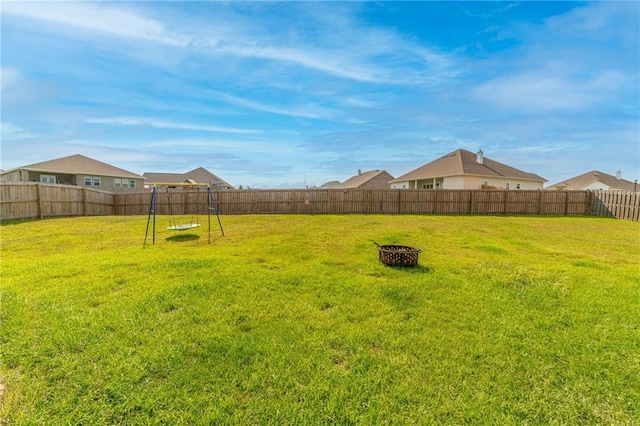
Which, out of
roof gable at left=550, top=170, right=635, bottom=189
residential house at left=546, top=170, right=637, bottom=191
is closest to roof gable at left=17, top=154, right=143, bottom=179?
residential house at left=546, top=170, right=637, bottom=191

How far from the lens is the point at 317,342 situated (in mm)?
2654

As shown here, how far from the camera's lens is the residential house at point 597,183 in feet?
102

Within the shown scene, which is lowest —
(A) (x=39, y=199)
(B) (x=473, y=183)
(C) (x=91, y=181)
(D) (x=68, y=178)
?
(A) (x=39, y=199)

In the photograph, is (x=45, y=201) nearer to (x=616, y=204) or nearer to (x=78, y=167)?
(x=78, y=167)

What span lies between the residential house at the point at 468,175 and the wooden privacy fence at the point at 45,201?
78.5 ft

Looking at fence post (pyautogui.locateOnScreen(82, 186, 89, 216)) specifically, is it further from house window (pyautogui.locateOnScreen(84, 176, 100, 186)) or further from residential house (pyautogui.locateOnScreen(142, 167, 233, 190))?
residential house (pyautogui.locateOnScreen(142, 167, 233, 190))

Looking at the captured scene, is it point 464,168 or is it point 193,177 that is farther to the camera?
point 193,177

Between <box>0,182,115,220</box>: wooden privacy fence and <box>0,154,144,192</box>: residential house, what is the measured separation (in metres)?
12.0

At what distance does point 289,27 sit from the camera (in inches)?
380

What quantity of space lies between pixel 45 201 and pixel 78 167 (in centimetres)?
1570

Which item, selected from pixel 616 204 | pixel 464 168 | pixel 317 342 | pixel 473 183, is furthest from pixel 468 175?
pixel 317 342

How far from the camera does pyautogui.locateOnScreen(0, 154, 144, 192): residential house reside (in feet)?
75.3

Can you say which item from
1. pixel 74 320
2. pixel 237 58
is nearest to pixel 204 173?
pixel 237 58

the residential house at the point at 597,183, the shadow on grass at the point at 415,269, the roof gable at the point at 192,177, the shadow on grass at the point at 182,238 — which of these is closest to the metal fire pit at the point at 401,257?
the shadow on grass at the point at 415,269
